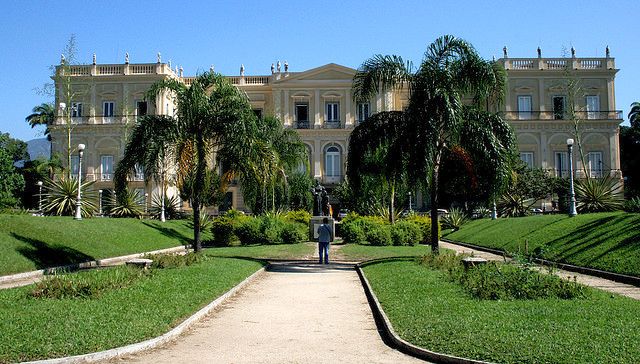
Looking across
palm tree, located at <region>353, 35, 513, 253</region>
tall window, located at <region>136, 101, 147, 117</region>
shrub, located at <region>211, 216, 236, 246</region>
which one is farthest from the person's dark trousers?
tall window, located at <region>136, 101, 147, 117</region>

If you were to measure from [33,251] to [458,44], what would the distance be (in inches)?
554

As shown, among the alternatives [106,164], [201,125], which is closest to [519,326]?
[201,125]

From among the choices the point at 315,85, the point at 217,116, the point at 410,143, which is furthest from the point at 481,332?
the point at 315,85

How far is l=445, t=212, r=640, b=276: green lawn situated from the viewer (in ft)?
49.3

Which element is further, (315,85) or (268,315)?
(315,85)

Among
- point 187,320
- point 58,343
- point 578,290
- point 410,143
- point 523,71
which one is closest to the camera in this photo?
point 58,343

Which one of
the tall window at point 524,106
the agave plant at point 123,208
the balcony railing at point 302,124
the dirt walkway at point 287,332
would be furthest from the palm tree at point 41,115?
the dirt walkway at point 287,332

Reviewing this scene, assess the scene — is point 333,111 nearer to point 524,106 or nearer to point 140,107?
point 524,106

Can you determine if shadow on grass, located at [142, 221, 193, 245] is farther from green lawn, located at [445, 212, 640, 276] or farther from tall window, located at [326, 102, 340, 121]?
tall window, located at [326, 102, 340, 121]

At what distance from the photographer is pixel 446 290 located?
1132 cm

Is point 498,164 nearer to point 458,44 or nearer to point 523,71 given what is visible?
point 458,44

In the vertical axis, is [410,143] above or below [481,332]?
above

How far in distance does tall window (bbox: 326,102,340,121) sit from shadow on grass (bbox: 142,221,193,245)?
3009cm

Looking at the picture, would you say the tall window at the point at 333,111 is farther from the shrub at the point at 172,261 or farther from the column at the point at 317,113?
the shrub at the point at 172,261
